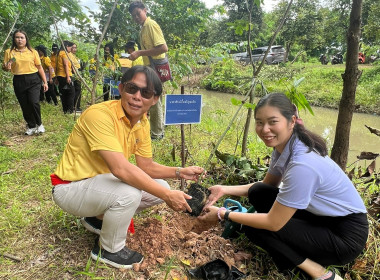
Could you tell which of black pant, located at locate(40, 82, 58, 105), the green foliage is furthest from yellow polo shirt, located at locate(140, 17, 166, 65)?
black pant, located at locate(40, 82, 58, 105)

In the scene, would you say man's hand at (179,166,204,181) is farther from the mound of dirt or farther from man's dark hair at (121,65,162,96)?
man's dark hair at (121,65,162,96)

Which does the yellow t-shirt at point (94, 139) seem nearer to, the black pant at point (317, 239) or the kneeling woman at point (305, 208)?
the kneeling woman at point (305, 208)

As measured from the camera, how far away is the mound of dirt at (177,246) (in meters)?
1.79

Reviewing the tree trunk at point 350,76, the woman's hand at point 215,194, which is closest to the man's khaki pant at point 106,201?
the woman's hand at point 215,194

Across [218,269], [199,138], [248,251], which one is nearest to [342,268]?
[248,251]

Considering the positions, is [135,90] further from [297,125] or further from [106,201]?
[297,125]

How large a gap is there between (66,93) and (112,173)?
4.63m

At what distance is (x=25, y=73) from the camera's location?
410cm

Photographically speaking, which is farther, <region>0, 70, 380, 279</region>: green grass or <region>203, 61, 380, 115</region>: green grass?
<region>203, 61, 380, 115</region>: green grass

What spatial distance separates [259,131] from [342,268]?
1.14 meters

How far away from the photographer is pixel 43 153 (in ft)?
11.5

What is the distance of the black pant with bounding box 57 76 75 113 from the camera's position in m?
5.48

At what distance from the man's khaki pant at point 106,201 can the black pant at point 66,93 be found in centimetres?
438

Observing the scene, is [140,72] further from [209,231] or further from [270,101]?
[209,231]
